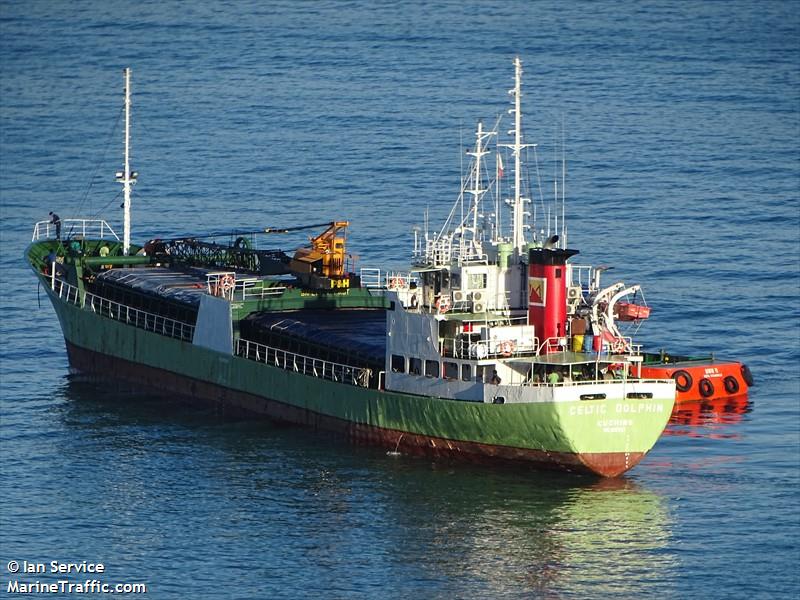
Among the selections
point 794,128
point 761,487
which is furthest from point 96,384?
point 794,128

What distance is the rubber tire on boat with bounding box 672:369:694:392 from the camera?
343 ft

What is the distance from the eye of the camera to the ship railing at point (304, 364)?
320 feet

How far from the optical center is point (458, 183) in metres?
160

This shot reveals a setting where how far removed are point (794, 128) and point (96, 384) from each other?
277 feet

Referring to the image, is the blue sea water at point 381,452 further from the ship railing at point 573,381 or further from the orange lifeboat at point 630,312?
the orange lifeboat at point 630,312

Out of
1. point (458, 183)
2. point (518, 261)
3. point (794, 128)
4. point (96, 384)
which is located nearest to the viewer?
point (518, 261)

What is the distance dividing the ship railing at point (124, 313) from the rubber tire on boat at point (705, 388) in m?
26.4

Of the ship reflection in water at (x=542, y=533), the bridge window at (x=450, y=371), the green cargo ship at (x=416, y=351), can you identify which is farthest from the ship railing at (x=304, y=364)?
the ship reflection in water at (x=542, y=533)

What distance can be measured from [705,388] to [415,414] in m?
18.5

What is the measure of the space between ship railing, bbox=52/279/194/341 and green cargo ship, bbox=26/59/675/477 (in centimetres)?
14

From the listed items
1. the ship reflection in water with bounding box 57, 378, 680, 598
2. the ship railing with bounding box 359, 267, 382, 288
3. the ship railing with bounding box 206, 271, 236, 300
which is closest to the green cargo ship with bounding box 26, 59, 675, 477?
the ship railing with bounding box 206, 271, 236, 300

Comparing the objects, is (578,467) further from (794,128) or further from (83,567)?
(794,128)

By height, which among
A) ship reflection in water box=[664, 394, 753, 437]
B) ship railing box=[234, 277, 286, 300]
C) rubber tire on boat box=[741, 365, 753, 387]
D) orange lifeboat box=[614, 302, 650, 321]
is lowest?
ship reflection in water box=[664, 394, 753, 437]

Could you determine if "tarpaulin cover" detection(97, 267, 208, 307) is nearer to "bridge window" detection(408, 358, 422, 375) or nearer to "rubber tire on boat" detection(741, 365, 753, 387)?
"bridge window" detection(408, 358, 422, 375)
